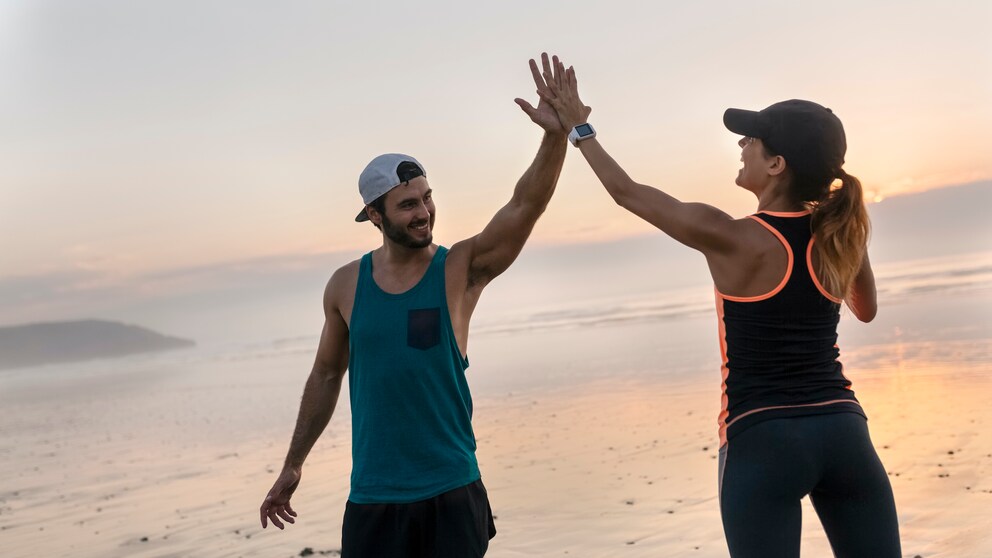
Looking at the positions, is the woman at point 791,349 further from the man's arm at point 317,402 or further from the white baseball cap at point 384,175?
the man's arm at point 317,402

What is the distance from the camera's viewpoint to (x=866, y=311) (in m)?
3.50

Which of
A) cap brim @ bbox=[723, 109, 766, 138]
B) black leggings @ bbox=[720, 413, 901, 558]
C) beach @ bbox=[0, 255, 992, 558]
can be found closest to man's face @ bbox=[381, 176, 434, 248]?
cap brim @ bbox=[723, 109, 766, 138]

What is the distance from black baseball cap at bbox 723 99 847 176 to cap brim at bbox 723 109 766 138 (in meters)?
0.03

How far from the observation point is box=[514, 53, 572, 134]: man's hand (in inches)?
148

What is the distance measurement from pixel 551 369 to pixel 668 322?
27.1 ft

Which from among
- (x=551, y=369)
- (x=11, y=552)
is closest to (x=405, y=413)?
(x=11, y=552)

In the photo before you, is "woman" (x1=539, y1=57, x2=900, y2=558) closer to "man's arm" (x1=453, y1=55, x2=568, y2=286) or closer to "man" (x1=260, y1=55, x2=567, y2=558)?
"man's arm" (x1=453, y1=55, x2=568, y2=286)

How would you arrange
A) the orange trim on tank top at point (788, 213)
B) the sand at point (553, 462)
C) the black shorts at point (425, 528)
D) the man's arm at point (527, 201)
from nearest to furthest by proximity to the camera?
the orange trim on tank top at point (788, 213) → the black shorts at point (425, 528) → the man's arm at point (527, 201) → the sand at point (553, 462)

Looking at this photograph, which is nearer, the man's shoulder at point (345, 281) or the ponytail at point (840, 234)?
the ponytail at point (840, 234)

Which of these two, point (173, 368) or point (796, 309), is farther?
point (173, 368)

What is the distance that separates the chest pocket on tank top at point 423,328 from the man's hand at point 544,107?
2.77 ft

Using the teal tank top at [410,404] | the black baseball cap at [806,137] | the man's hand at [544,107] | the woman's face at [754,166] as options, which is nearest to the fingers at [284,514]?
the teal tank top at [410,404]

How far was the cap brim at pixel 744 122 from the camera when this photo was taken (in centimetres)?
310

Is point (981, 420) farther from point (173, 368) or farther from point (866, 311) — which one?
point (173, 368)
